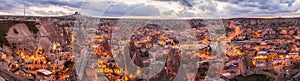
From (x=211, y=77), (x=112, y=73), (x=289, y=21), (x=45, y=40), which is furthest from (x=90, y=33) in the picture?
(x=289, y=21)

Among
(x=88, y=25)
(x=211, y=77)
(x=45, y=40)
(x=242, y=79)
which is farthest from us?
(x=88, y=25)

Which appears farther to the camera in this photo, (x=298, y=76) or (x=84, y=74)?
(x=84, y=74)

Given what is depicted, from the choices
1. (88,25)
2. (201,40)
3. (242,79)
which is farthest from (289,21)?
(242,79)

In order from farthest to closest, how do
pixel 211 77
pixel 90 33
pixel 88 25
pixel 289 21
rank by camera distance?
pixel 289 21 < pixel 90 33 < pixel 88 25 < pixel 211 77

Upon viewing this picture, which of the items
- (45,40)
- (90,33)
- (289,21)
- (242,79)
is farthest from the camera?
(289,21)

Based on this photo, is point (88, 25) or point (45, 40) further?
point (88, 25)

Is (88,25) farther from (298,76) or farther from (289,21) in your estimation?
(289,21)

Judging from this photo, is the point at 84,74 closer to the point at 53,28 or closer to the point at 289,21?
the point at 53,28

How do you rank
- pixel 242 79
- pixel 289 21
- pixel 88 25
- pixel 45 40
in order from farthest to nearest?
1. pixel 289 21
2. pixel 88 25
3. pixel 45 40
4. pixel 242 79

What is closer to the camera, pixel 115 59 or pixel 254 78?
pixel 254 78
